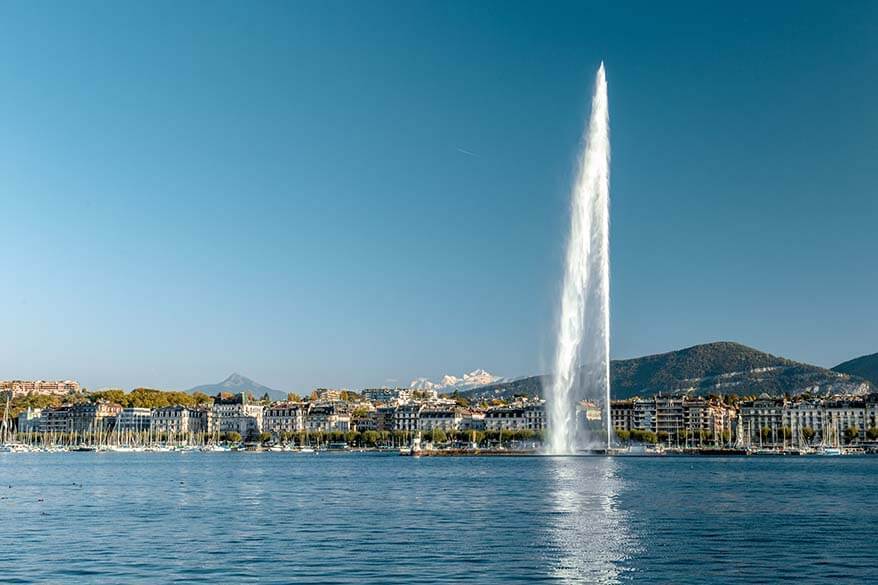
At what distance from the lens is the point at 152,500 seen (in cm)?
4072

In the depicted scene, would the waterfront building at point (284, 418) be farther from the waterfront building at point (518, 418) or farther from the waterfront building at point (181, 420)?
the waterfront building at point (518, 418)

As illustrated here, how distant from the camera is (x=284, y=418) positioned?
579 ft

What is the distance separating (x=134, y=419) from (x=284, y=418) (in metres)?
24.9

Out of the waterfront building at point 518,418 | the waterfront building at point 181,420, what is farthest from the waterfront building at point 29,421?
the waterfront building at point 518,418

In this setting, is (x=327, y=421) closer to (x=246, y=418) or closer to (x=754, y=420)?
A: (x=246, y=418)

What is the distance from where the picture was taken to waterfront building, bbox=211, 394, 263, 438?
175875 millimetres

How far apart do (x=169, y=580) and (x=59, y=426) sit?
168902 millimetres

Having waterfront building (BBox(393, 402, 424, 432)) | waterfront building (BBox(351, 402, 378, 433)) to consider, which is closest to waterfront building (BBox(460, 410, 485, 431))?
waterfront building (BBox(393, 402, 424, 432))

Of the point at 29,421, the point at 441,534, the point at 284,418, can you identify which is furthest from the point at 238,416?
the point at 441,534

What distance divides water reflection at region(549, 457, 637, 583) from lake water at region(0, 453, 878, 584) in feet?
0.19

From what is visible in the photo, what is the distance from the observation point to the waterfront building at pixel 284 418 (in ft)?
571

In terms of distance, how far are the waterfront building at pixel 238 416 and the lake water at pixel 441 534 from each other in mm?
127530

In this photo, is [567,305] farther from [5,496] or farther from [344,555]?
[344,555]

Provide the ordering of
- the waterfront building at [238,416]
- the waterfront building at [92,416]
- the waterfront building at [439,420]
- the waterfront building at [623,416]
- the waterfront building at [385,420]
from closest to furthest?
the waterfront building at [623,416] → the waterfront building at [439,420] → the waterfront building at [385,420] → the waterfront building at [238,416] → the waterfront building at [92,416]
